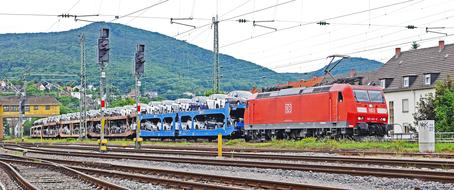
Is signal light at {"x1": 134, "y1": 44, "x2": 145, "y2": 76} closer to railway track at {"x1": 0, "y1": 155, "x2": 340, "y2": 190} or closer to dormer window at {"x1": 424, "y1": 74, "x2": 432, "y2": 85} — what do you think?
railway track at {"x1": 0, "y1": 155, "x2": 340, "y2": 190}

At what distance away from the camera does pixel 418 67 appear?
66.1 metres

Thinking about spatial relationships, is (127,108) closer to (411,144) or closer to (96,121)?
(96,121)

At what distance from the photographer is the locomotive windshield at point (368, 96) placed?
34.2 metres

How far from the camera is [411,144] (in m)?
31.1

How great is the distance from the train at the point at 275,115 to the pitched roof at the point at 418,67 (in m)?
24.7

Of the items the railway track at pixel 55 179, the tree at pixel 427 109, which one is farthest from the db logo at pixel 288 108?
the railway track at pixel 55 179

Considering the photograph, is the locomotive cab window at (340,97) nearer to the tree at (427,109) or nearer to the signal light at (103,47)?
the signal light at (103,47)

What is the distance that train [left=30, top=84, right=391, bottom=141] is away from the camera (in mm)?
34000

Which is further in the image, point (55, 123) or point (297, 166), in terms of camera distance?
point (55, 123)

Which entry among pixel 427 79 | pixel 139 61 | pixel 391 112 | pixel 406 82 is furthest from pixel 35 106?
pixel 139 61

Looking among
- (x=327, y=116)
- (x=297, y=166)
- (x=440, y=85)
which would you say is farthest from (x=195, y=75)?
(x=297, y=166)

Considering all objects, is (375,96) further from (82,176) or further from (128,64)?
(128,64)

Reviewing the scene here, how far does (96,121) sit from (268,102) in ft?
105

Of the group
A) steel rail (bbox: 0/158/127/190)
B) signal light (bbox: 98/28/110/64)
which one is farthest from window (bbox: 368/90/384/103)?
steel rail (bbox: 0/158/127/190)
